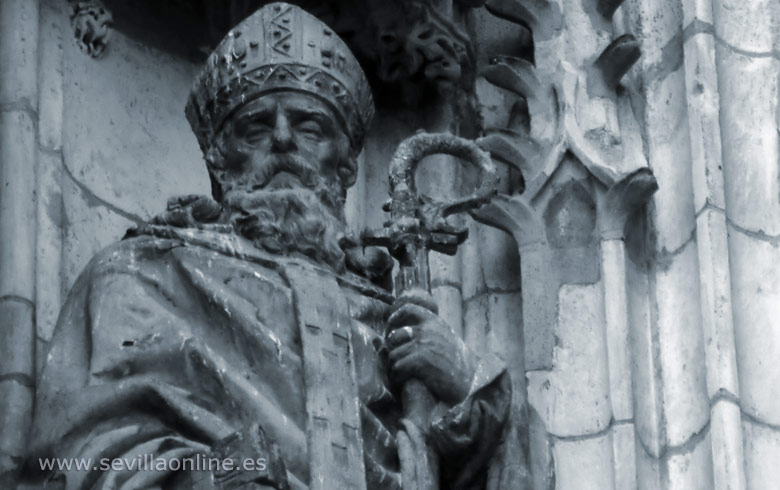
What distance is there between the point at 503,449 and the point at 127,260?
31.6 inches

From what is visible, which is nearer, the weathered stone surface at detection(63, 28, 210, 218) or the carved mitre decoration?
the carved mitre decoration

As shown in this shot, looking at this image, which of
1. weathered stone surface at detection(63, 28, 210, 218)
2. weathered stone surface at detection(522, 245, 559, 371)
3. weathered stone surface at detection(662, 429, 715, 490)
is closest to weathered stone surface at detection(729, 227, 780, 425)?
weathered stone surface at detection(662, 429, 715, 490)

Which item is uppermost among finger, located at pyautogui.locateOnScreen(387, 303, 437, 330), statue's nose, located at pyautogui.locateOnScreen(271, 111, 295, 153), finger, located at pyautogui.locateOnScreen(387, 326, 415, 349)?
statue's nose, located at pyautogui.locateOnScreen(271, 111, 295, 153)

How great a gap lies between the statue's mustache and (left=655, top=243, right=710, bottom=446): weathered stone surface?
78 centimetres

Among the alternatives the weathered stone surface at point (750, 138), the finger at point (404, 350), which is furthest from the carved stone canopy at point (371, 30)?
the finger at point (404, 350)

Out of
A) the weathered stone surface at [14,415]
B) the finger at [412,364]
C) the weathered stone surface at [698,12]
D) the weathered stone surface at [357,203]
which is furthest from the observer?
the weathered stone surface at [357,203]

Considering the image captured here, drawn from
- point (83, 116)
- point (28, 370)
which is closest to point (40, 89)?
point (83, 116)

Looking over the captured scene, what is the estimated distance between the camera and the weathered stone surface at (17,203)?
834cm

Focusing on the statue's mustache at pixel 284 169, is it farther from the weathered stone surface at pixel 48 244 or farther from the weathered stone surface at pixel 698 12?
the weathered stone surface at pixel 698 12

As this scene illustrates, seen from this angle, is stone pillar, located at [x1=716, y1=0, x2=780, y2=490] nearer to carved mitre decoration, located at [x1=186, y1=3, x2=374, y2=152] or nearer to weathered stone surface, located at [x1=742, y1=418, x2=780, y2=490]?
weathered stone surface, located at [x1=742, y1=418, x2=780, y2=490]

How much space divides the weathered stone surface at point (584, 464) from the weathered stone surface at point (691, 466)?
0.12 meters

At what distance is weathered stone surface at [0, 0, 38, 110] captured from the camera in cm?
855

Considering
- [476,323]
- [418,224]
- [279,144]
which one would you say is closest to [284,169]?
[279,144]

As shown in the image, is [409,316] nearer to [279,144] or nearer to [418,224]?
[418,224]
